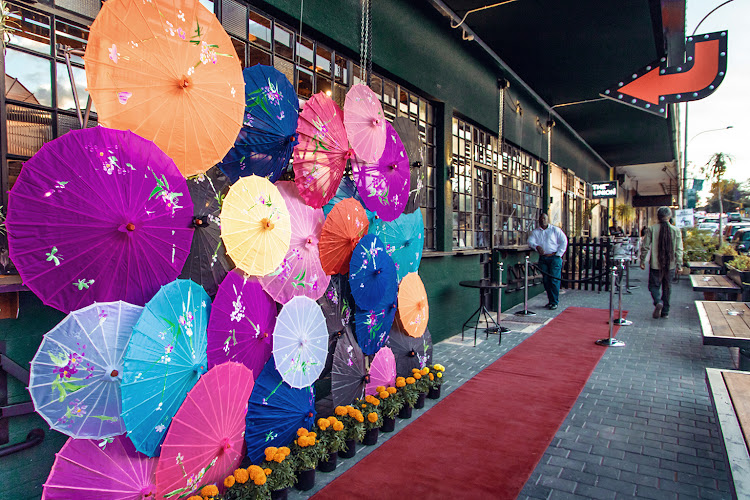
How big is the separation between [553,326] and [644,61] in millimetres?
5389

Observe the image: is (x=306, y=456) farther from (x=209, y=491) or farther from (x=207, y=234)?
(x=207, y=234)

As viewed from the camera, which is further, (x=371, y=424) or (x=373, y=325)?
(x=373, y=325)

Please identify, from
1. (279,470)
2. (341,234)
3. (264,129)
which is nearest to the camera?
(279,470)

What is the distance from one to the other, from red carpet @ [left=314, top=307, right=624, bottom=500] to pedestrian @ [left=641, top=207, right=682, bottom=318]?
11.2ft

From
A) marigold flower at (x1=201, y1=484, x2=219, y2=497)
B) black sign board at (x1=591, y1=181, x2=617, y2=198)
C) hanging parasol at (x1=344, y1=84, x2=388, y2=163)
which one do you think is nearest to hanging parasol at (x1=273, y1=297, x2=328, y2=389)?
marigold flower at (x1=201, y1=484, x2=219, y2=497)

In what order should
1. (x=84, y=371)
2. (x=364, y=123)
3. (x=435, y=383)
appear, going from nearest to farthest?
(x=84, y=371), (x=364, y=123), (x=435, y=383)

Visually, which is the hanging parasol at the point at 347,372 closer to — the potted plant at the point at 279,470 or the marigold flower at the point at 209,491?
the potted plant at the point at 279,470

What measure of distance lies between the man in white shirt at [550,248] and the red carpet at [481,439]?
13.1 feet

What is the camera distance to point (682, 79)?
6.81 m

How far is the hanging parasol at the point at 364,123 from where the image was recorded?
3867 millimetres

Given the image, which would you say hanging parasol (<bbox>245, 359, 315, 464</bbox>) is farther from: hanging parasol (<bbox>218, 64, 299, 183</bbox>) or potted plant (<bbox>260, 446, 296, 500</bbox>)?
hanging parasol (<bbox>218, 64, 299, 183</bbox>)

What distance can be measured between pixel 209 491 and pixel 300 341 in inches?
43.9

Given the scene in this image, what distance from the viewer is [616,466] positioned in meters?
3.21

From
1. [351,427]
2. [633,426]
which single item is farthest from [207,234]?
[633,426]
